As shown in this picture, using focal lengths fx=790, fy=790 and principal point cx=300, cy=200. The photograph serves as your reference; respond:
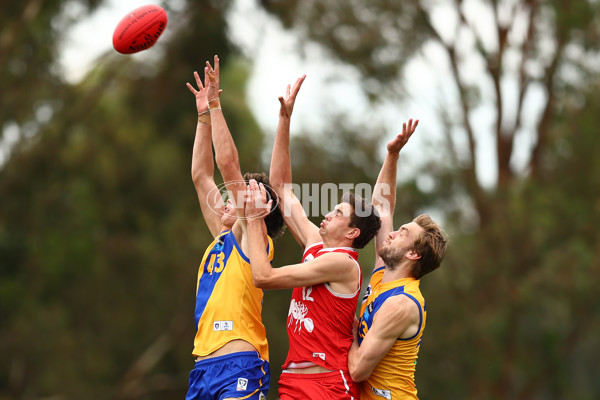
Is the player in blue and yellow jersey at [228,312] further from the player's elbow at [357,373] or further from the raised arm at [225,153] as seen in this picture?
the player's elbow at [357,373]

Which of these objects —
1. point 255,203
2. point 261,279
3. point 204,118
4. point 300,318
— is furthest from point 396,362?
point 204,118

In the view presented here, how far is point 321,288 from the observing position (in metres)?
6.01

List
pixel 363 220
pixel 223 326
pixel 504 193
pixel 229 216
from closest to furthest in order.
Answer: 1. pixel 223 326
2. pixel 363 220
3. pixel 229 216
4. pixel 504 193

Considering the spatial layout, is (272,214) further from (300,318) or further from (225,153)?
(300,318)

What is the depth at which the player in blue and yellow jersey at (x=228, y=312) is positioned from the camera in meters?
5.82

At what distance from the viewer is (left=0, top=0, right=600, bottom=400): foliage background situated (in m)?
20.6

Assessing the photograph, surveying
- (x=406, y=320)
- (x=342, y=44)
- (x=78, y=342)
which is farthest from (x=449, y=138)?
(x=406, y=320)

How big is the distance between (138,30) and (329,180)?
14.1 metres

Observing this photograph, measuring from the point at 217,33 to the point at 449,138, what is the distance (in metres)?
6.86

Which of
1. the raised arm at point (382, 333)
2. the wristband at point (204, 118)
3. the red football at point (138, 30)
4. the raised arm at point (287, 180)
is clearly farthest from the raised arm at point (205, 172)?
the raised arm at point (382, 333)

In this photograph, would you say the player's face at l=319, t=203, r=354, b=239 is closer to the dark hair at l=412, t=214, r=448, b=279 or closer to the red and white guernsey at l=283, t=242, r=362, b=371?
the red and white guernsey at l=283, t=242, r=362, b=371

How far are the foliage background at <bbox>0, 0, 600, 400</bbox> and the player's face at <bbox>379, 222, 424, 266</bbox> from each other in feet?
48.3

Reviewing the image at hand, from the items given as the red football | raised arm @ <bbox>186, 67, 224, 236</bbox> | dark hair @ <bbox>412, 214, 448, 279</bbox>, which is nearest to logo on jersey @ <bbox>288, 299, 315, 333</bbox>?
dark hair @ <bbox>412, 214, 448, 279</bbox>

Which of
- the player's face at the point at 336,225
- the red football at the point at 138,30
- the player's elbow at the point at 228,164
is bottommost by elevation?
the player's face at the point at 336,225
